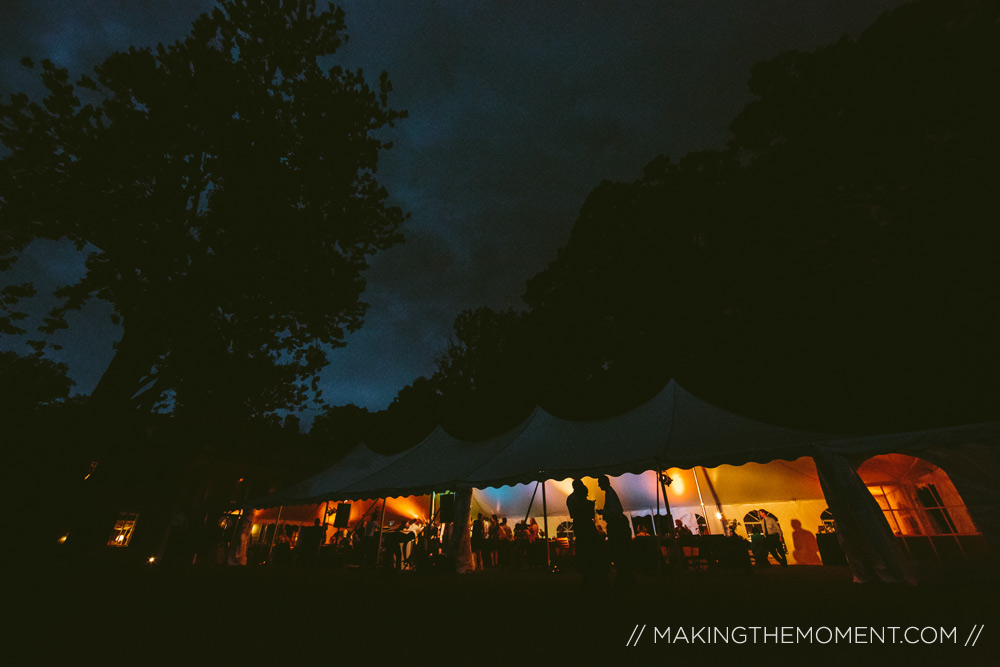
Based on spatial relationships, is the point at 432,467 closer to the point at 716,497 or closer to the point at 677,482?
the point at 677,482

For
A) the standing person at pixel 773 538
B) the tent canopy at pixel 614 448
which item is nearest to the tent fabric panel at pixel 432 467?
Answer: the tent canopy at pixel 614 448

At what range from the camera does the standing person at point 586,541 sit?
212 inches

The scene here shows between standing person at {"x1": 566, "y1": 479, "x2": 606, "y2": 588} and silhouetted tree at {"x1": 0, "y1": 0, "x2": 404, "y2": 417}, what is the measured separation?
7454 millimetres

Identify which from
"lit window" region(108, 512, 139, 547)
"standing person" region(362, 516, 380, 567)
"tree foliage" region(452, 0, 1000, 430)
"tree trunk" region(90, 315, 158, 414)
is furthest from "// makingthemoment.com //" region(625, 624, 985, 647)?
"lit window" region(108, 512, 139, 547)

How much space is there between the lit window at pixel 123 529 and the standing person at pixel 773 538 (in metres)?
24.7

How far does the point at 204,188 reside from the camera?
27.4ft

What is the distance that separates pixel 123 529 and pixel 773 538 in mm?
25288

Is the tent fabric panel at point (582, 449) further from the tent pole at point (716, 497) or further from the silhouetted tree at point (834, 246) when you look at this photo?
the silhouetted tree at point (834, 246)

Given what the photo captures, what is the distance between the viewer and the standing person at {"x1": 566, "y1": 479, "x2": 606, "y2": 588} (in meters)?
5.39

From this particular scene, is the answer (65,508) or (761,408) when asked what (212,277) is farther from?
(761,408)

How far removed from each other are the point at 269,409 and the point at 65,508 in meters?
11.3

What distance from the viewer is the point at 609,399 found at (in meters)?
15.1

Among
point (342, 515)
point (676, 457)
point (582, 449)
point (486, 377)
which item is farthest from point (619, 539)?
point (486, 377)

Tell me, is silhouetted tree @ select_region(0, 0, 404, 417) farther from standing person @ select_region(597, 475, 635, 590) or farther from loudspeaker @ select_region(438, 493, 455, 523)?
standing person @ select_region(597, 475, 635, 590)
